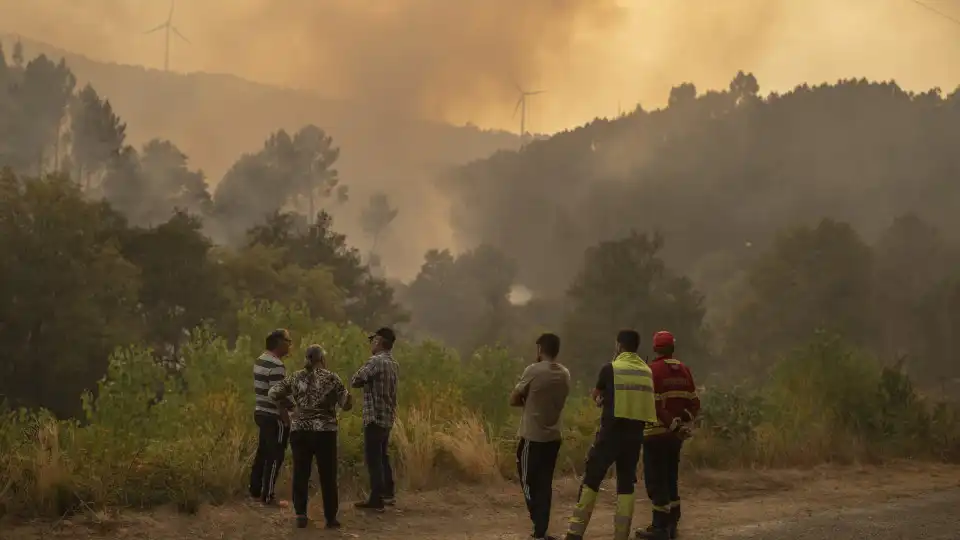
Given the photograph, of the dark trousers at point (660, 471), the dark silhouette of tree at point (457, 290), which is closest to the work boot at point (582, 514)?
the dark trousers at point (660, 471)

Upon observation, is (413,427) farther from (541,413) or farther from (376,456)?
(541,413)

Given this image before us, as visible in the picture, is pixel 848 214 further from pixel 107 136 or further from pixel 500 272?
pixel 107 136

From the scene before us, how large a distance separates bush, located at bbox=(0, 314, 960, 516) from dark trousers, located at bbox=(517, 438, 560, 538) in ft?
11.0

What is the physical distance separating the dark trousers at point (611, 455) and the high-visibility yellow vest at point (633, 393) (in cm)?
23

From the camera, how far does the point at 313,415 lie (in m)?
9.28

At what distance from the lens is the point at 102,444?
10938mm

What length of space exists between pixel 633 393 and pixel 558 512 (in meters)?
3.21

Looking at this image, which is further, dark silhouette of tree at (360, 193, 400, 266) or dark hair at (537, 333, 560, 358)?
dark silhouette of tree at (360, 193, 400, 266)

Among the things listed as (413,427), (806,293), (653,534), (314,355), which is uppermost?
(806,293)

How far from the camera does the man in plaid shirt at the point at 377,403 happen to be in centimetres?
1033

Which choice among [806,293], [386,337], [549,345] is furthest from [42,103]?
[549,345]

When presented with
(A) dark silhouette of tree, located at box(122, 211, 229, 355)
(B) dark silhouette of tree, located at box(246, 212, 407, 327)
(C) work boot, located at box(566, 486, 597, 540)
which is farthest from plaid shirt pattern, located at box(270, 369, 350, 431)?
(B) dark silhouette of tree, located at box(246, 212, 407, 327)

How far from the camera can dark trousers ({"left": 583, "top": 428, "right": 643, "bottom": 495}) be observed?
8555mm

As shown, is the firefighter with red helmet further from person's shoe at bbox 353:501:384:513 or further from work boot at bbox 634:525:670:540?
person's shoe at bbox 353:501:384:513
